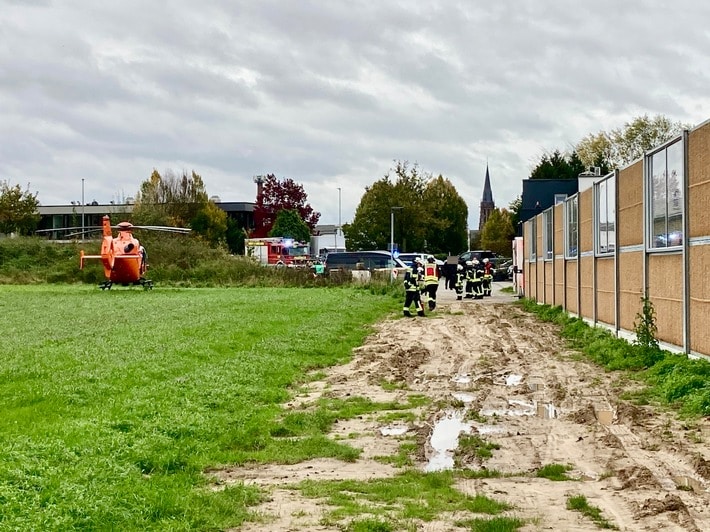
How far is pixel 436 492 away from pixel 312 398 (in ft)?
16.8

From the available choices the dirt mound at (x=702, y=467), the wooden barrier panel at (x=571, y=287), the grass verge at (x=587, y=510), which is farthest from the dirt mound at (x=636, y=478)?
the wooden barrier panel at (x=571, y=287)

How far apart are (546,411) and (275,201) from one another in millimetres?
88502

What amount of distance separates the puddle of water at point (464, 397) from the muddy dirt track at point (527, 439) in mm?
14

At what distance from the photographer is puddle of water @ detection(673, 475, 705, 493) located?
675 cm

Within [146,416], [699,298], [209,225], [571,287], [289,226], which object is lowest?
[146,416]

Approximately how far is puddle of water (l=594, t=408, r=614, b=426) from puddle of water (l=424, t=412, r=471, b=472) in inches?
55.0

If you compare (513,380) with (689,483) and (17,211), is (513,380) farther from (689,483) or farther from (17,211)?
(17,211)

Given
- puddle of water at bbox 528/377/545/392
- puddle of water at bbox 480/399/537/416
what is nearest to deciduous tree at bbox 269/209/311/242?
puddle of water at bbox 528/377/545/392

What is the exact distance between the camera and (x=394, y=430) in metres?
9.62

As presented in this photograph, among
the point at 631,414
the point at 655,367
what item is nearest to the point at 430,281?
the point at 655,367

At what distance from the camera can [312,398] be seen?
466 inches

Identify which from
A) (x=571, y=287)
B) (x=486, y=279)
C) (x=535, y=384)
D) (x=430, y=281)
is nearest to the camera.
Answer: (x=535, y=384)

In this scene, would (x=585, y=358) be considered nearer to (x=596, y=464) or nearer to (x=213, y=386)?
(x=213, y=386)

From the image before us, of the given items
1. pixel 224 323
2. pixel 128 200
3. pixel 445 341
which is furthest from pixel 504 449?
pixel 128 200
